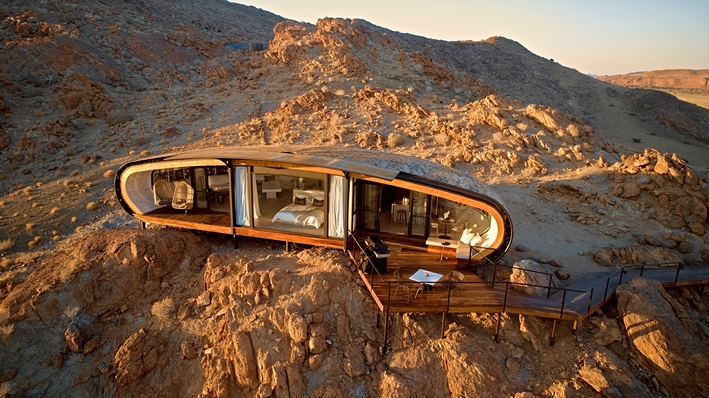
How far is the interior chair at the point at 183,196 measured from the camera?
12.9 meters

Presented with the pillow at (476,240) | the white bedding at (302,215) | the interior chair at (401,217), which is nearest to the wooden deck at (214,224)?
the white bedding at (302,215)

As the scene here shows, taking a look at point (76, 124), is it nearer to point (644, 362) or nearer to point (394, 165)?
point (394, 165)

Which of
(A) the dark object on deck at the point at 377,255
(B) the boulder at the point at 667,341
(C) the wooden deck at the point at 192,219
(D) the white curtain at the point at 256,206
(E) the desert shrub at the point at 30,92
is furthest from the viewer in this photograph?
(E) the desert shrub at the point at 30,92

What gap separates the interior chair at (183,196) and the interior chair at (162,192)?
0.50 metres

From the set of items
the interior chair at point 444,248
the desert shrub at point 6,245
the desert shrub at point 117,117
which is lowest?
the desert shrub at point 6,245

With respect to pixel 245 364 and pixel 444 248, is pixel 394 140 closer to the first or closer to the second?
pixel 444 248

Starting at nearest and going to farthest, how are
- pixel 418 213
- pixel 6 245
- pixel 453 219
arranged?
pixel 453 219
pixel 418 213
pixel 6 245

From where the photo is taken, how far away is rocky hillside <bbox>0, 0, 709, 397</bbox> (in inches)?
336

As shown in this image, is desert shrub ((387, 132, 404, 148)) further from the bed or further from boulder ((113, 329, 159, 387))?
boulder ((113, 329, 159, 387))

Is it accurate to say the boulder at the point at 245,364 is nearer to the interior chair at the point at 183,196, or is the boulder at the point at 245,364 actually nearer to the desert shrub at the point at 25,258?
the interior chair at the point at 183,196

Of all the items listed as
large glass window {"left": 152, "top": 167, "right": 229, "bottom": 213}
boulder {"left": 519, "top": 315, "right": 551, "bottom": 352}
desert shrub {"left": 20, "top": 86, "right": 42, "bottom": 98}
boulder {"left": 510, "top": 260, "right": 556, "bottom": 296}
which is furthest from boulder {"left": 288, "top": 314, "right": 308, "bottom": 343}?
desert shrub {"left": 20, "top": 86, "right": 42, "bottom": 98}

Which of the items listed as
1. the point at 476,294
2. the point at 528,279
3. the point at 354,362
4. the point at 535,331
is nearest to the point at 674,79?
the point at 528,279

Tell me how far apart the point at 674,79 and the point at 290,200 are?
12296 centimetres

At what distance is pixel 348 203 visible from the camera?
10.8 metres
